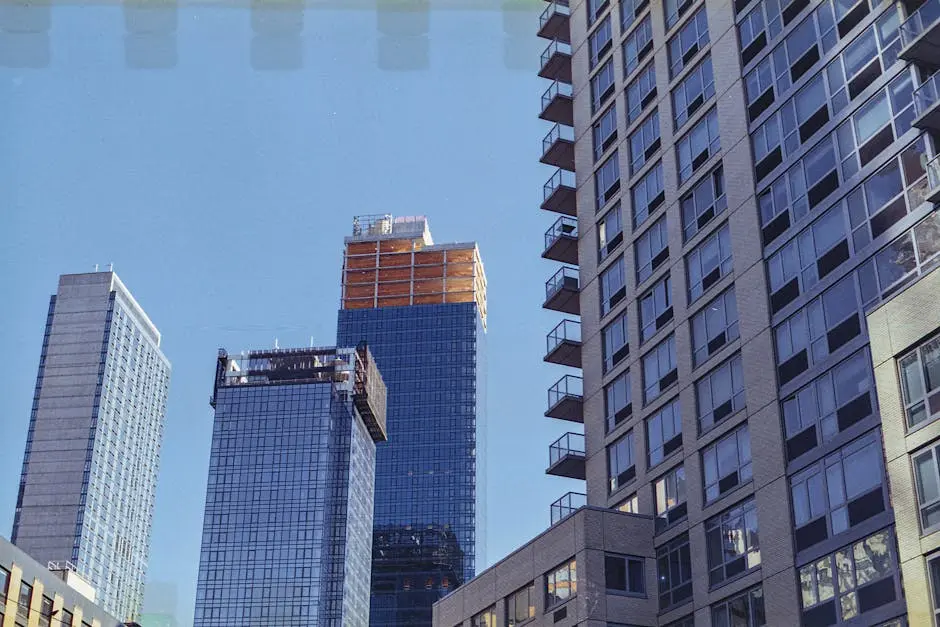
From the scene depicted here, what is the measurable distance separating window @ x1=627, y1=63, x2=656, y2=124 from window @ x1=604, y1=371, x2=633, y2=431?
1351 centimetres

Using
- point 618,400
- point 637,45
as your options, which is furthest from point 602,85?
point 618,400

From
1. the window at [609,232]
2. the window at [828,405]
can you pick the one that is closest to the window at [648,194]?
the window at [609,232]

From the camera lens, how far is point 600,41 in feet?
229

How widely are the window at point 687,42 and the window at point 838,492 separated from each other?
23.3 meters

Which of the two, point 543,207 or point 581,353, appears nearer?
point 581,353

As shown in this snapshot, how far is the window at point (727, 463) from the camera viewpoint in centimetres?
4850

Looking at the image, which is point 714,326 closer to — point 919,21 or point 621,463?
point 621,463

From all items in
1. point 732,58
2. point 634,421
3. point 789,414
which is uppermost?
point 732,58

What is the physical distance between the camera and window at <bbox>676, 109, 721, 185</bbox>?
185 ft

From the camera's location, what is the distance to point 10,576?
8450cm

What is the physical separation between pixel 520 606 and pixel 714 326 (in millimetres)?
15434

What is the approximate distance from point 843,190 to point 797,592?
14.5m

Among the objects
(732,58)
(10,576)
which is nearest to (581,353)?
(732,58)

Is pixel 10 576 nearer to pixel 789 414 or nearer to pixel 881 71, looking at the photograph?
pixel 789 414
